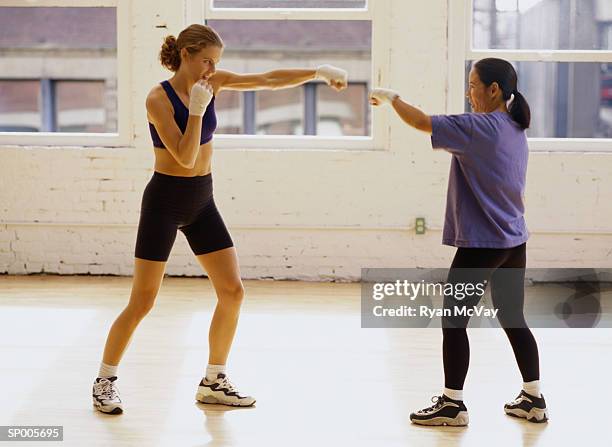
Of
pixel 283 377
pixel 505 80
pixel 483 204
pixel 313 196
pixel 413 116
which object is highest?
pixel 505 80

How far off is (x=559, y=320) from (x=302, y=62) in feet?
70.4

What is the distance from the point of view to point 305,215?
244 inches

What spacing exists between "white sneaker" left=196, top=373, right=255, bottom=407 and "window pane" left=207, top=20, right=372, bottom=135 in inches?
802

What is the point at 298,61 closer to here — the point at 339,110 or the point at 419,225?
the point at 339,110

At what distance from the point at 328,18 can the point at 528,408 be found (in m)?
3.49

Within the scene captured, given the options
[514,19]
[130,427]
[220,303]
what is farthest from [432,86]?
[130,427]

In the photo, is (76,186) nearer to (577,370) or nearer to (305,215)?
(305,215)

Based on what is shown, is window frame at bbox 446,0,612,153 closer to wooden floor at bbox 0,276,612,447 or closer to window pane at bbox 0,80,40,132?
wooden floor at bbox 0,276,612,447

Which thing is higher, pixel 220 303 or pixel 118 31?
pixel 118 31

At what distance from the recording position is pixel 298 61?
25.9 m

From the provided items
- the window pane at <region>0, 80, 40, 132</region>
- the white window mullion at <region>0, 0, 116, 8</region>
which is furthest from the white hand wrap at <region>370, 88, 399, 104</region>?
the window pane at <region>0, 80, 40, 132</region>

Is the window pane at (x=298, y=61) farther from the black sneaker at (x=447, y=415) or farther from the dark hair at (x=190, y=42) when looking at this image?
the black sneaker at (x=447, y=415)

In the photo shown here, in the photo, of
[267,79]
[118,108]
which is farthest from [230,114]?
[267,79]

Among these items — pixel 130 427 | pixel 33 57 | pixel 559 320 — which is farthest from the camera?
pixel 33 57
